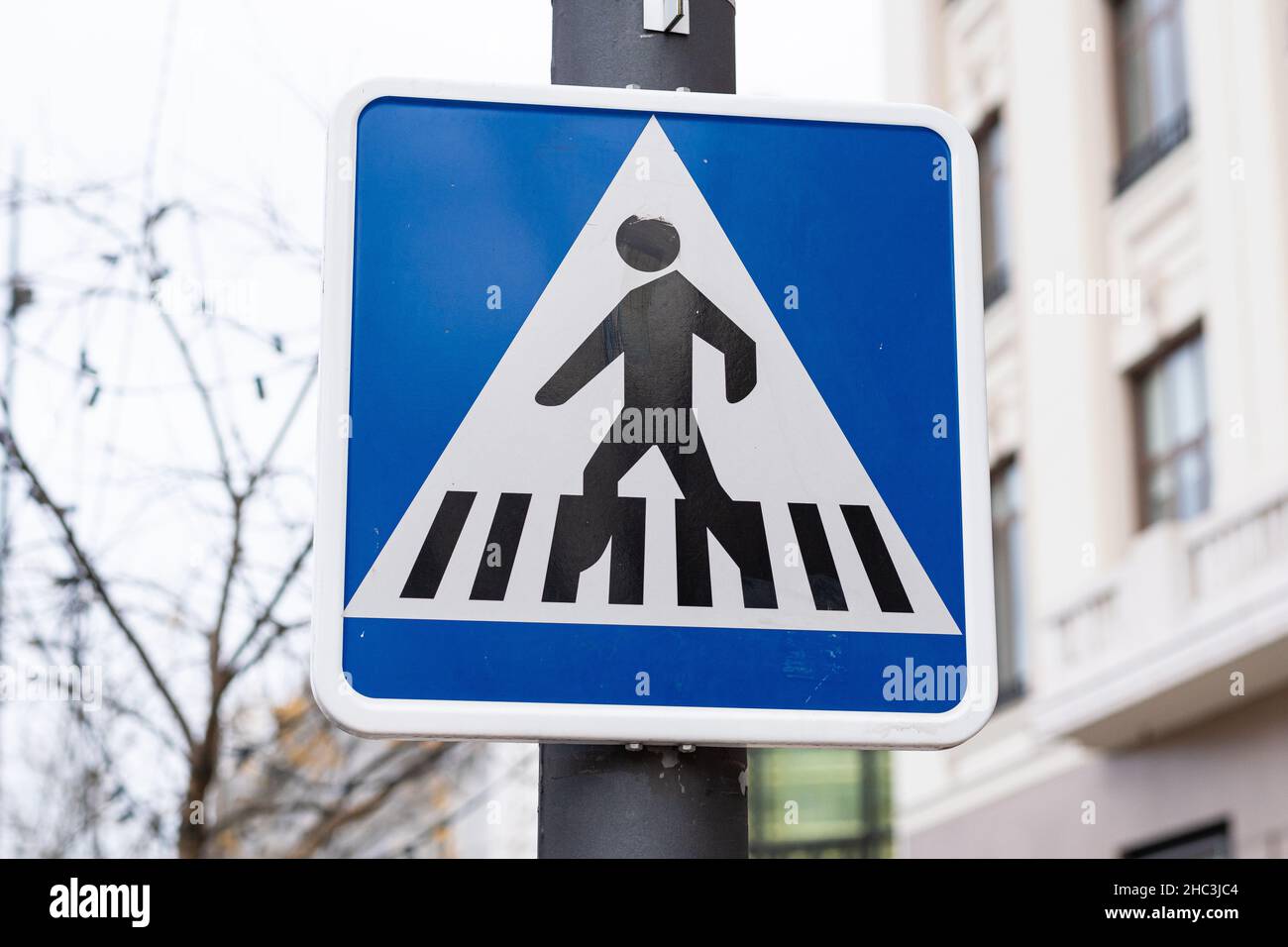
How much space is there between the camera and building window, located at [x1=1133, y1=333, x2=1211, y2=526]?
16.4 m

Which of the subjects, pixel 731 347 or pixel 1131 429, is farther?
pixel 1131 429

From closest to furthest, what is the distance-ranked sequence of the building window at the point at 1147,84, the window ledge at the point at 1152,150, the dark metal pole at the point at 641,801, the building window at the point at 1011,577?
the dark metal pole at the point at 641,801 → the window ledge at the point at 1152,150 → the building window at the point at 1147,84 → the building window at the point at 1011,577

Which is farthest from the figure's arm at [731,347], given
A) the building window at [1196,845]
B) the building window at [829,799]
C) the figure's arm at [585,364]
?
the building window at [829,799]

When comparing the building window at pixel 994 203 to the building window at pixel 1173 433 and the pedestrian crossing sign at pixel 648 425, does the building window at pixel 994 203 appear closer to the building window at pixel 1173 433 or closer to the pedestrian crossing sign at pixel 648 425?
the building window at pixel 1173 433

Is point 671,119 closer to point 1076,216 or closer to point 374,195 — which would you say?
point 374,195

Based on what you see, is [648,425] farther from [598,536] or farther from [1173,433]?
[1173,433]

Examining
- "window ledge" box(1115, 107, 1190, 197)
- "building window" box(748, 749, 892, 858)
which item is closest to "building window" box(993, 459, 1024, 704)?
"window ledge" box(1115, 107, 1190, 197)

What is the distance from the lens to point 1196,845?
Answer: 52.6ft

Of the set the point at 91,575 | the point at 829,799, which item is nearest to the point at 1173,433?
the point at 91,575

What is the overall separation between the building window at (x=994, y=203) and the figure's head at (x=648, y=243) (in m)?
17.9

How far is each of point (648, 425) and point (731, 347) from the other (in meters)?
0.16

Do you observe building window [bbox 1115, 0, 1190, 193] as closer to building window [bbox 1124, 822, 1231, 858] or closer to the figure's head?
building window [bbox 1124, 822, 1231, 858]

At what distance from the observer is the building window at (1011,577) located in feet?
63.7
